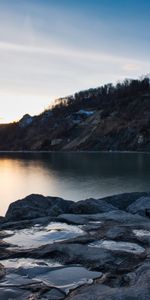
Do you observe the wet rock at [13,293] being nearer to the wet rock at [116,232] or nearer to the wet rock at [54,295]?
the wet rock at [54,295]

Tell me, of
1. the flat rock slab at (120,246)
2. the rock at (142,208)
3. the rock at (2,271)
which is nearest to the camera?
the rock at (2,271)

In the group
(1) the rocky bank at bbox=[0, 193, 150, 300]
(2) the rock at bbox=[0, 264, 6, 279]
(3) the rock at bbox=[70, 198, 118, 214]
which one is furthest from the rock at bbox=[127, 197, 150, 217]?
(2) the rock at bbox=[0, 264, 6, 279]

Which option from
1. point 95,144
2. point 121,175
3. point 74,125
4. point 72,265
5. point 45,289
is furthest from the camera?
point 74,125

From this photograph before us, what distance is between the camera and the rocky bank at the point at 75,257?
30.1 ft

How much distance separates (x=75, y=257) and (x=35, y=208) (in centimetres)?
836

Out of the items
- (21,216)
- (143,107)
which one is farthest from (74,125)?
(21,216)

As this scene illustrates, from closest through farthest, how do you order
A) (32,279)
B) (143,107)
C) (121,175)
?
(32,279) → (121,175) → (143,107)

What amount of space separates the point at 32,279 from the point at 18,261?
167 cm

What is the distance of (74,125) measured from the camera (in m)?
194

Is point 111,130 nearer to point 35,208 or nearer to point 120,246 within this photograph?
point 35,208

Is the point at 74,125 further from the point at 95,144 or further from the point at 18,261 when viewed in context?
the point at 18,261

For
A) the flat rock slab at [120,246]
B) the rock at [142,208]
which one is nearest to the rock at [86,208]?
the rock at [142,208]

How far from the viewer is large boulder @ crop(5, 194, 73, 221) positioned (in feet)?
61.8

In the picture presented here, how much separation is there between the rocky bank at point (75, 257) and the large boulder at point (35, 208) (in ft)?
0.20
